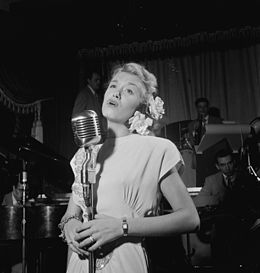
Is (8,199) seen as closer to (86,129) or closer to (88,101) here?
(88,101)

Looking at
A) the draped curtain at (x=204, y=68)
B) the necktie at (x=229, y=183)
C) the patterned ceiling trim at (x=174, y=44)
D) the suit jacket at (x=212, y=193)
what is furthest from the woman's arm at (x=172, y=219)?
the patterned ceiling trim at (x=174, y=44)

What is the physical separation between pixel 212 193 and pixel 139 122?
3.15 metres

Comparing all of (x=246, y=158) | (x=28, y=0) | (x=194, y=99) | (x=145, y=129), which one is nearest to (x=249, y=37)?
(x=194, y=99)

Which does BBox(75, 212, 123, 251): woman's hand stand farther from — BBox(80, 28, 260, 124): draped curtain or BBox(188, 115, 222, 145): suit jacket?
BBox(80, 28, 260, 124): draped curtain

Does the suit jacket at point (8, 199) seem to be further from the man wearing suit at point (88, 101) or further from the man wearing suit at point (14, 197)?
the man wearing suit at point (88, 101)

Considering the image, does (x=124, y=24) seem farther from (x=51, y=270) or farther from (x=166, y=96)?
(x=51, y=270)

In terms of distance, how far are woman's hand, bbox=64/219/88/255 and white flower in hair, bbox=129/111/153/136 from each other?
1.07 feet

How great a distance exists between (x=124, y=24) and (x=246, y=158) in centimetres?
261

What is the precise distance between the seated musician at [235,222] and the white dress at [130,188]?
2373 millimetres

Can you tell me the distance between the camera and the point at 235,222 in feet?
10.9

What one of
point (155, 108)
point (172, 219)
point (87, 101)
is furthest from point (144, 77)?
point (87, 101)

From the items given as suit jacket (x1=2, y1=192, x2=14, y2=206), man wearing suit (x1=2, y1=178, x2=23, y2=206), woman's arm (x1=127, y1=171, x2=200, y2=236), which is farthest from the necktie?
woman's arm (x1=127, y1=171, x2=200, y2=236)

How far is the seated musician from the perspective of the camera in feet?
10.5

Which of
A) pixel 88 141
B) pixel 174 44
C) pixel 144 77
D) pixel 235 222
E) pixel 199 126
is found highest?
pixel 174 44
